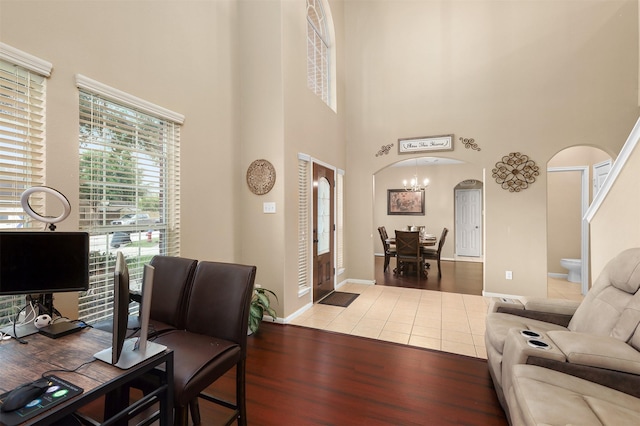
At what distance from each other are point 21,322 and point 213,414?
49.5 inches

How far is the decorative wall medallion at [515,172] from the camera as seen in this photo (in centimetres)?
436

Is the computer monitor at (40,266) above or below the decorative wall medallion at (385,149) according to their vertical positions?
below

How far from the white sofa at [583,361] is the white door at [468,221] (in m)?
6.52

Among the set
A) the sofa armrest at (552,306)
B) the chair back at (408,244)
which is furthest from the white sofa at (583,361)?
the chair back at (408,244)

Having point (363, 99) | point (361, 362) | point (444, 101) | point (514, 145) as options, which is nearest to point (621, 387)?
point (361, 362)

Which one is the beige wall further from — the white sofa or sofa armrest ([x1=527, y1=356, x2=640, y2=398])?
sofa armrest ([x1=527, y1=356, x2=640, y2=398])

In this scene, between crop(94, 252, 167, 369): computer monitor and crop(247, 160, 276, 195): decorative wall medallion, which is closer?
crop(94, 252, 167, 369): computer monitor

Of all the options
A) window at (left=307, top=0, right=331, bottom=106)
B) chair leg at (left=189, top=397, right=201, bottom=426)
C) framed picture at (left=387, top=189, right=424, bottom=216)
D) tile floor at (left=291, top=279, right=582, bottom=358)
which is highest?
window at (left=307, top=0, right=331, bottom=106)

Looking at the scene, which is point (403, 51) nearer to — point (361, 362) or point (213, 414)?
point (361, 362)

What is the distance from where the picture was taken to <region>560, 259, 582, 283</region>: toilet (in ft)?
17.2

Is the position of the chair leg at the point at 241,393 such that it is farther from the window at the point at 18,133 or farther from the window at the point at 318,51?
the window at the point at 318,51

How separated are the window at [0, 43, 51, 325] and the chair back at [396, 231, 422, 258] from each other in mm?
5280

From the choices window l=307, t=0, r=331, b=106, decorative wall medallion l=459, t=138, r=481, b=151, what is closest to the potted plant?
window l=307, t=0, r=331, b=106

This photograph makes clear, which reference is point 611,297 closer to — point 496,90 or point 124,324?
point 124,324
